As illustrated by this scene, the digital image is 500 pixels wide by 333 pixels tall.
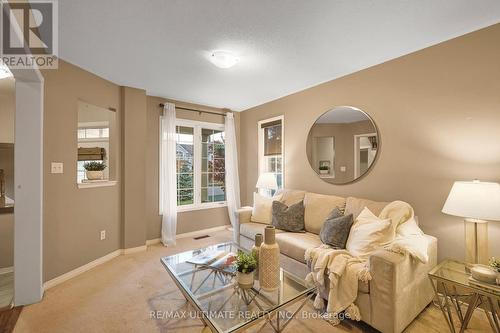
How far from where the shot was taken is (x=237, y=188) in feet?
14.7

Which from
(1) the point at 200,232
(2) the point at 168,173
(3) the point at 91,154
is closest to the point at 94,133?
(3) the point at 91,154

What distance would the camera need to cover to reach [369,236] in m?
1.94

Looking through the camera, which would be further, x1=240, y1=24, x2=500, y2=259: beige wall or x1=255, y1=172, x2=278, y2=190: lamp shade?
x1=255, y1=172, x2=278, y2=190: lamp shade

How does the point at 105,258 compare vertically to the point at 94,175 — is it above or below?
below

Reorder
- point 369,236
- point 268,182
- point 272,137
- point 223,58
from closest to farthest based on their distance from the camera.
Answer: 1. point 369,236
2. point 223,58
3. point 268,182
4. point 272,137

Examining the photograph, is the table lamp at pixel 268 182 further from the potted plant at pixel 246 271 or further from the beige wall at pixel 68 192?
the beige wall at pixel 68 192

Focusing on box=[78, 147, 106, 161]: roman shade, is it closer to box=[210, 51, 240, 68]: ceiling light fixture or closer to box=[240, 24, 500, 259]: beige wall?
box=[210, 51, 240, 68]: ceiling light fixture

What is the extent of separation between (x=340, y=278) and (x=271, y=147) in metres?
2.71

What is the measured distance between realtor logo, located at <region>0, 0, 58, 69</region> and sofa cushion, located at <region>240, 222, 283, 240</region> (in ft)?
9.17

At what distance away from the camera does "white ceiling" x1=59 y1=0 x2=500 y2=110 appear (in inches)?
65.4

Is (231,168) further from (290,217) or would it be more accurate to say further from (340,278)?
(340,278)

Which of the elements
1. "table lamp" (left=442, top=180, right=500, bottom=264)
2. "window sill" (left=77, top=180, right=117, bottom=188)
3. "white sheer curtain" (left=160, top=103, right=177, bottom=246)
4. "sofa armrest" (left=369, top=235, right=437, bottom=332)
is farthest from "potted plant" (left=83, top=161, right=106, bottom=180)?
"table lamp" (left=442, top=180, right=500, bottom=264)

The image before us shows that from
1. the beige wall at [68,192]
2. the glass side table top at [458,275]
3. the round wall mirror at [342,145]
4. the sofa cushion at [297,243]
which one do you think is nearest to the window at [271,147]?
the round wall mirror at [342,145]

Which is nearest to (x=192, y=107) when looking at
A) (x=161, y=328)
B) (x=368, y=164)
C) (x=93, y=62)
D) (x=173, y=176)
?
(x=173, y=176)
